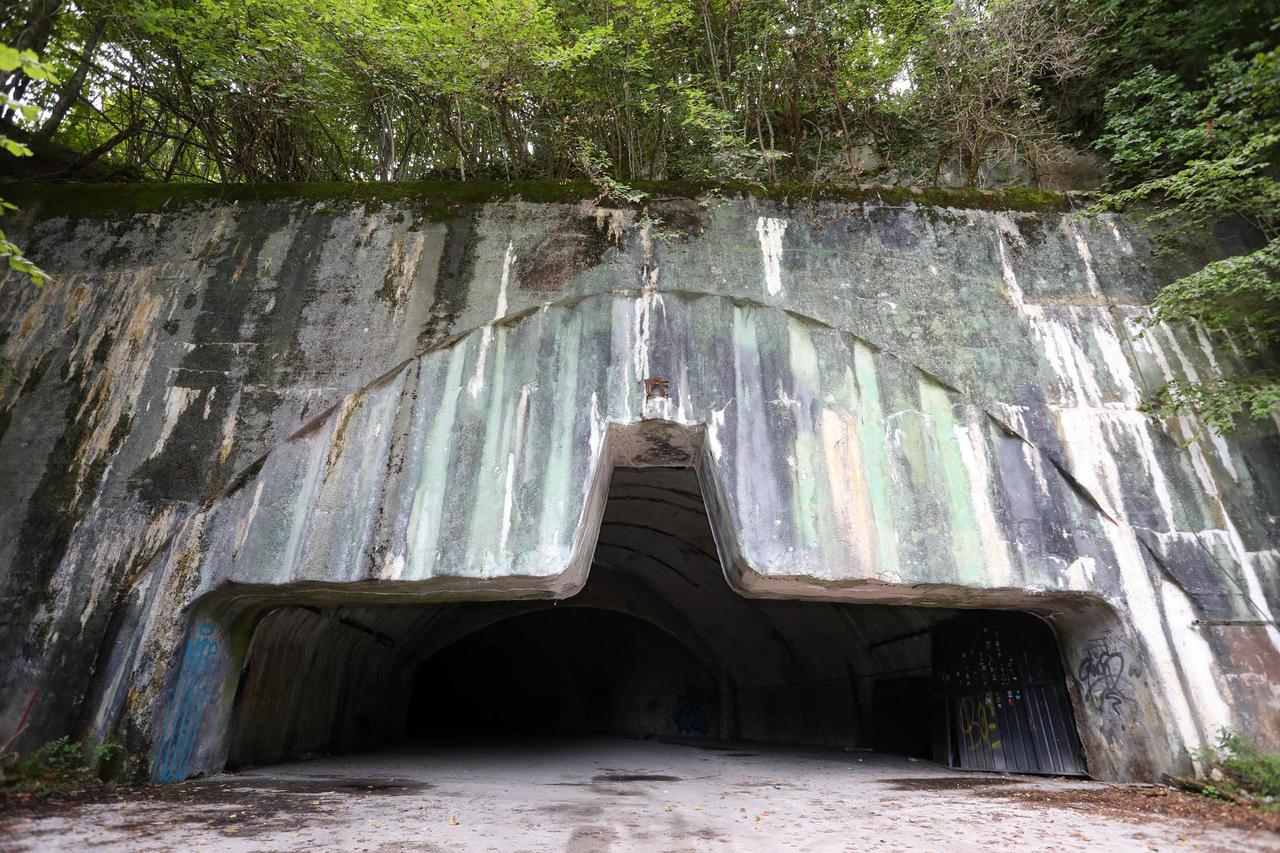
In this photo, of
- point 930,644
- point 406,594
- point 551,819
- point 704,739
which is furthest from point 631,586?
point 551,819

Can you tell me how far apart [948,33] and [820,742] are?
9.77 m

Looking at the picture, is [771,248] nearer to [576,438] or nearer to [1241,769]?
[576,438]

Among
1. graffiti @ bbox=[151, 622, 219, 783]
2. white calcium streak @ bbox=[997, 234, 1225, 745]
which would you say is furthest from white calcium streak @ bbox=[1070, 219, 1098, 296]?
graffiti @ bbox=[151, 622, 219, 783]

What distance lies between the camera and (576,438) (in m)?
6.28

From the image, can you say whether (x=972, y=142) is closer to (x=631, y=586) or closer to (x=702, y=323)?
(x=702, y=323)

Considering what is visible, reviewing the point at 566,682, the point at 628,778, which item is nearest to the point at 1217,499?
the point at 628,778

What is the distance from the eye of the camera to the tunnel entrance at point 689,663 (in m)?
7.45

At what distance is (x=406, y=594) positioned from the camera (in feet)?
20.3

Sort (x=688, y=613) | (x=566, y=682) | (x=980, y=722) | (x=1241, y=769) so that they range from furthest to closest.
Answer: (x=566, y=682), (x=688, y=613), (x=980, y=722), (x=1241, y=769)

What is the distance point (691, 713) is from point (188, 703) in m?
10.6

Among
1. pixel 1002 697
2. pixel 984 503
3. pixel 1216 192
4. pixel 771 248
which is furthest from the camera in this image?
pixel 1002 697

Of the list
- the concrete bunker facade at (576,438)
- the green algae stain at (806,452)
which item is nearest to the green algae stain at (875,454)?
the concrete bunker facade at (576,438)

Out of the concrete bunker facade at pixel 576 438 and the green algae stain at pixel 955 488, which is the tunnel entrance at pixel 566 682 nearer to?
the concrete bunker facade at pixel 576 438

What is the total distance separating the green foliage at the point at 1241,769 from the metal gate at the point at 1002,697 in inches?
50.7
